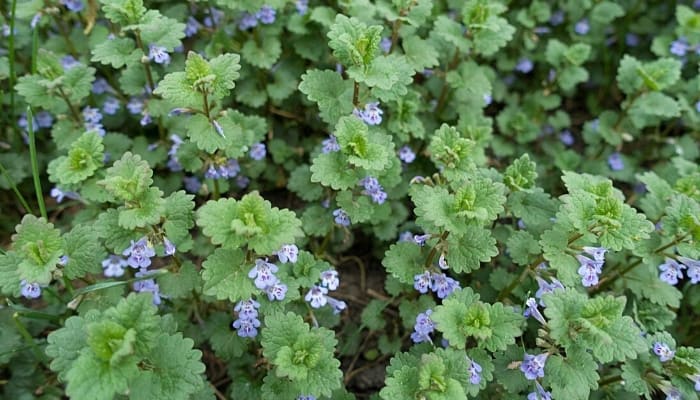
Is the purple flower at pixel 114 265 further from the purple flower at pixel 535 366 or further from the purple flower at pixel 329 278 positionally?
the purple flower at pixel 535 366

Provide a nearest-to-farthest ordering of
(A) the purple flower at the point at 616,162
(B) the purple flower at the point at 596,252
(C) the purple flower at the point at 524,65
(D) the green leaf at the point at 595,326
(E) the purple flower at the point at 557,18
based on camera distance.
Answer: (D) the green leaf at the point at 595,326, (B) the purple flower at the point at 596,252, (A) the purple flower at the point at 616,162, (C) the purple flower at the point at 524,65, (E) the purple flower at the point at 557,18

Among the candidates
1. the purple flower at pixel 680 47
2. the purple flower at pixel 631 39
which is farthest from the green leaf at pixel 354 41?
the purple flower at pixel 631 39

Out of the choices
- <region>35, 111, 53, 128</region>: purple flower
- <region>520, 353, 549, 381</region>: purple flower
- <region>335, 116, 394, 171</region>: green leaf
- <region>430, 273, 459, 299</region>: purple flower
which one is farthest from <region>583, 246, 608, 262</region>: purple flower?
<region>35, 111, 53, 128</region>: purple flower

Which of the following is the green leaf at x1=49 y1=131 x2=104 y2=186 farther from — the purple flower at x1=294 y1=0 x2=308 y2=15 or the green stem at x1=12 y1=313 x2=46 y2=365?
the purple flower at x1=294 y1=0 x2=308 y2=15

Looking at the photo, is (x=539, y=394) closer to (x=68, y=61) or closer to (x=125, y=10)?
(x=125, y=10)

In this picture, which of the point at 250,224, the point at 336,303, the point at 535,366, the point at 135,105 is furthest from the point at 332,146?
the point at 535,366
